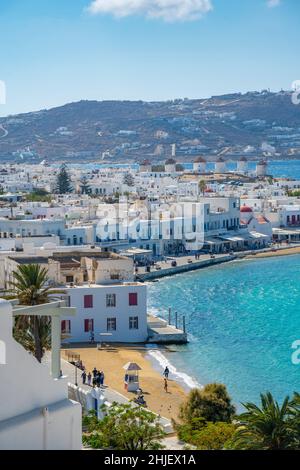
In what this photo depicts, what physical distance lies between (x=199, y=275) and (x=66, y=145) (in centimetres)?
15123

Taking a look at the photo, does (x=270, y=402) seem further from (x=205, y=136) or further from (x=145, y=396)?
(x=205, y=136)

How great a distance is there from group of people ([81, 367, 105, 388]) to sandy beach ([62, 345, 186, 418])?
332 millimetres

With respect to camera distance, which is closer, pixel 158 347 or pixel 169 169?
pixel 158 347

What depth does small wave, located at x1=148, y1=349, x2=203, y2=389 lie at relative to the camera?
16.1 metres

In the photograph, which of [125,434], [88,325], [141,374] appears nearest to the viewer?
[125,434]

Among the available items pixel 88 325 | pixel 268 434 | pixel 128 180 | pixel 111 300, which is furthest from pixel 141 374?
pixel 128 180

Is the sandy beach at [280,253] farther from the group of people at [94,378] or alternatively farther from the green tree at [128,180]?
the green tree at [128,180]

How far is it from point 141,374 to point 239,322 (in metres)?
6.45

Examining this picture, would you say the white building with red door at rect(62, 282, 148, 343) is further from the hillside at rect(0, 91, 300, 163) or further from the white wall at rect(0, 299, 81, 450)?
the hillside at rect(0, 91, 300, 163)

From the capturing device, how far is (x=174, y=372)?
56.0 feet

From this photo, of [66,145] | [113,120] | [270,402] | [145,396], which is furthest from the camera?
[113,120]

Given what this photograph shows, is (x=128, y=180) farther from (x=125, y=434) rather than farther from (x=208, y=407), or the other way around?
(x=125, y=434)

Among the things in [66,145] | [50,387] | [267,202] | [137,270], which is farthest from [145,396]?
[66,145]

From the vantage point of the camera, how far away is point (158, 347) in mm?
19531
